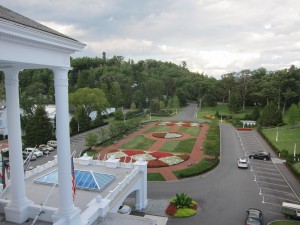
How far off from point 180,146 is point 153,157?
7743 mm

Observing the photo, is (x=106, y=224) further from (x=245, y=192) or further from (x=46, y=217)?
(x=245, y=192)

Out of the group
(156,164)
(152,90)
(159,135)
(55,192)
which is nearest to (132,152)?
(156,164)

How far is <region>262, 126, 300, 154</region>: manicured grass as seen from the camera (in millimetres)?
46312

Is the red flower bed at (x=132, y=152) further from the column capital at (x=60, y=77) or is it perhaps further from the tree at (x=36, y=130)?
the column capital at (x=60, y=77)

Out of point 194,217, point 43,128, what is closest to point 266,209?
point 194,217

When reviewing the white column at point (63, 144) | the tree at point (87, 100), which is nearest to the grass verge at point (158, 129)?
the tree at point (87, 100)

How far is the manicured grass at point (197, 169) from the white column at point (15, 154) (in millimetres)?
20886

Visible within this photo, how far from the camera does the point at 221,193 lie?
96.7 feet

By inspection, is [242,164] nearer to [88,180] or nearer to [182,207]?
[182,207]

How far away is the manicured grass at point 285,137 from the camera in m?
46.3

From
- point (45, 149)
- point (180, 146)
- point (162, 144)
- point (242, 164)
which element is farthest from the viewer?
point (162, 144)

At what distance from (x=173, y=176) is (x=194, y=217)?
31.0ft

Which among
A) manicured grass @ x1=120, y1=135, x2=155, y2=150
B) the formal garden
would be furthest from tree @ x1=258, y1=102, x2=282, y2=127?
manicured grass @ x1=120, y1=135, x2=155, y2=150

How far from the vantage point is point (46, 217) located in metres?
15.4
